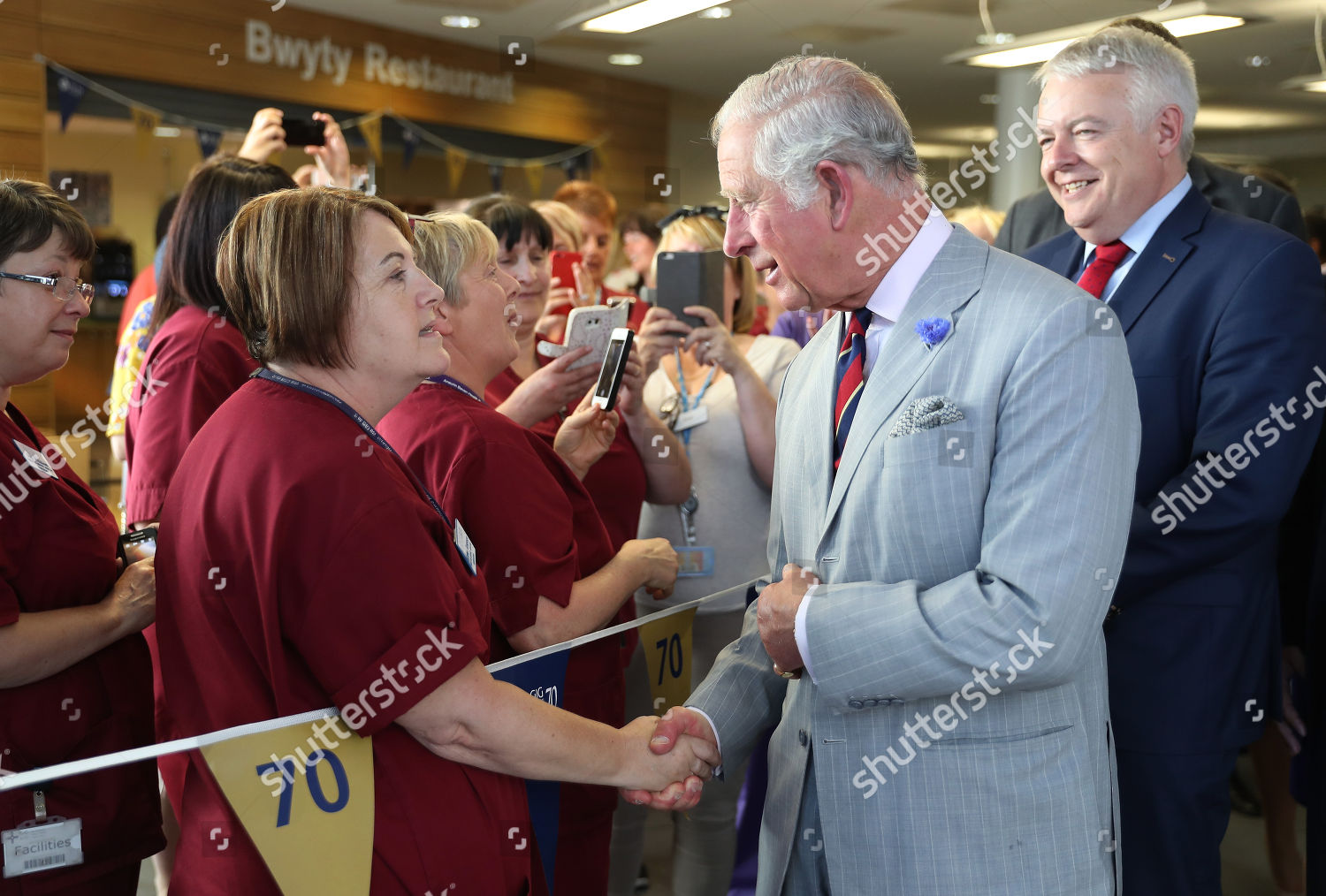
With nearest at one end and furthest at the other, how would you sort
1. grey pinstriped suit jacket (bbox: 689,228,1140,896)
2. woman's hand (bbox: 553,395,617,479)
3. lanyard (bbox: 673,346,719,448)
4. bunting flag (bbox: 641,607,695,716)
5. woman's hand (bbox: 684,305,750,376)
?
1. grey pinstriped suit jacket (bbox: 689,228,1140,896)
2. bunting flag (bbox: 641,607,695,716)
3. woman's hand (bbox: 553,395,617,479)
4. woman's hand (bbox: 684,305,750,376)
5. lanyard (bbox: 673,346,719,448)

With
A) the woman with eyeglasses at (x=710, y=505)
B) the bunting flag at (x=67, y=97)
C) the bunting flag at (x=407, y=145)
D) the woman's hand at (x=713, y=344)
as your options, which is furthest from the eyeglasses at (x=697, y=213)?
the bunting flag at (x=407, y=145)

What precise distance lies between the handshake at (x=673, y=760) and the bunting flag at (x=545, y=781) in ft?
0.63

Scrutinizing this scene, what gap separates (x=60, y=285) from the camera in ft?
Answer: 5.62

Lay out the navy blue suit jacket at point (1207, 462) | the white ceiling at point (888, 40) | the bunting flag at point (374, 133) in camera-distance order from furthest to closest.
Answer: the bunting flag at point (374, 133) → the white ceiling at point (888, 40) → the navy blue suit jacket at point (1207, 462)

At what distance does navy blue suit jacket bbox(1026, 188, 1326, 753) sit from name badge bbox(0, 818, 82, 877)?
171 cm

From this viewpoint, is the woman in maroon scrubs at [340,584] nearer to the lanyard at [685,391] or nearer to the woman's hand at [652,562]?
the woman's hand at [652,562]

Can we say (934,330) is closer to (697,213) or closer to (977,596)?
(977,596)

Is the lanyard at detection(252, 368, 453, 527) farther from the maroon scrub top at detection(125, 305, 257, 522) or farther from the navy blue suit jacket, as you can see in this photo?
the navy blue suit jacket

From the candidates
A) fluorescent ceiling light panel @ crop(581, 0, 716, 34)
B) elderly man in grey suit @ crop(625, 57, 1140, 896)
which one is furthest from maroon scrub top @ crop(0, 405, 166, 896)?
fluorescent ceiling light panel @ crop(581, 0, 716, 34)

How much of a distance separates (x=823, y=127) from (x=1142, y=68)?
100cm

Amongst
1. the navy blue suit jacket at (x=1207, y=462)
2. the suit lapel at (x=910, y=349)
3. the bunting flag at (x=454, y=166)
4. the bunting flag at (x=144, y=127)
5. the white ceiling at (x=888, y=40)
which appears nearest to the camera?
the suit lapel at (x=910, y=349)

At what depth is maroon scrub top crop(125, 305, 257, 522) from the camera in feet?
7.45

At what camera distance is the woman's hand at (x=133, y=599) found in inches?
64.1

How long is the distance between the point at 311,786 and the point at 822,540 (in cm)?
73
